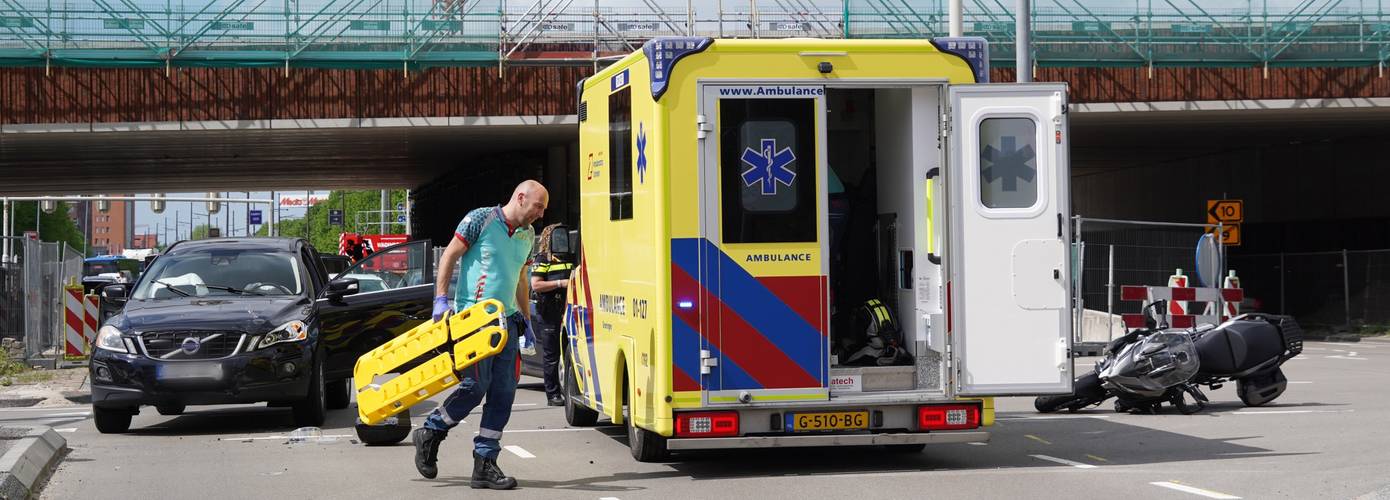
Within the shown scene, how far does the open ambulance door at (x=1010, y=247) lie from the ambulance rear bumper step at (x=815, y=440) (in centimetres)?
31

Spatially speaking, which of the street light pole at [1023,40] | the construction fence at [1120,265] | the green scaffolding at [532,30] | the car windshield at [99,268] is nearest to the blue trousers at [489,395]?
the street light pole at [1023,40]

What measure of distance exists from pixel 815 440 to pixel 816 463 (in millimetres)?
929

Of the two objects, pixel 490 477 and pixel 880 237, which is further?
pixel 880 237

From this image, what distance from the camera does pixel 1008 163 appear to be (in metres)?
9.88

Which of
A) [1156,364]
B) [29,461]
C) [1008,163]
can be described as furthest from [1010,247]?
[29,461]

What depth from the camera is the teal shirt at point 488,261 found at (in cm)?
932

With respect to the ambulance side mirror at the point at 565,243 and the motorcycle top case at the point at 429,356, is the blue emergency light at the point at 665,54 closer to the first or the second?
the motorcycle top case at the point at 429,356

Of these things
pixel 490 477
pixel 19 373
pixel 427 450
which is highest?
pixel 427 450

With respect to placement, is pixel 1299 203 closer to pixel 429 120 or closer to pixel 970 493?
pixel 429 120

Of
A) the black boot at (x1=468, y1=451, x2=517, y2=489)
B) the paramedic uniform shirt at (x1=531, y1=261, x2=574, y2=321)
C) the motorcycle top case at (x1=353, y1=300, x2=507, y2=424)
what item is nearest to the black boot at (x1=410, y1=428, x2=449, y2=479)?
the motorcycle top case at (x1=353, y1=300, x2=507, y2=424)

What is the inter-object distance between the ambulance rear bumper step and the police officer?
4.87 metres

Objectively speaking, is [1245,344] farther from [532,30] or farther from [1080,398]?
[532,30]

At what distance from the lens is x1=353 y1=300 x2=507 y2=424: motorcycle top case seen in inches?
357

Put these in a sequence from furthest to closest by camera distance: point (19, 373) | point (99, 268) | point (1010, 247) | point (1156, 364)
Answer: point (99, 268), point (19, 373), point (1156, 364), point (1010, 247)
